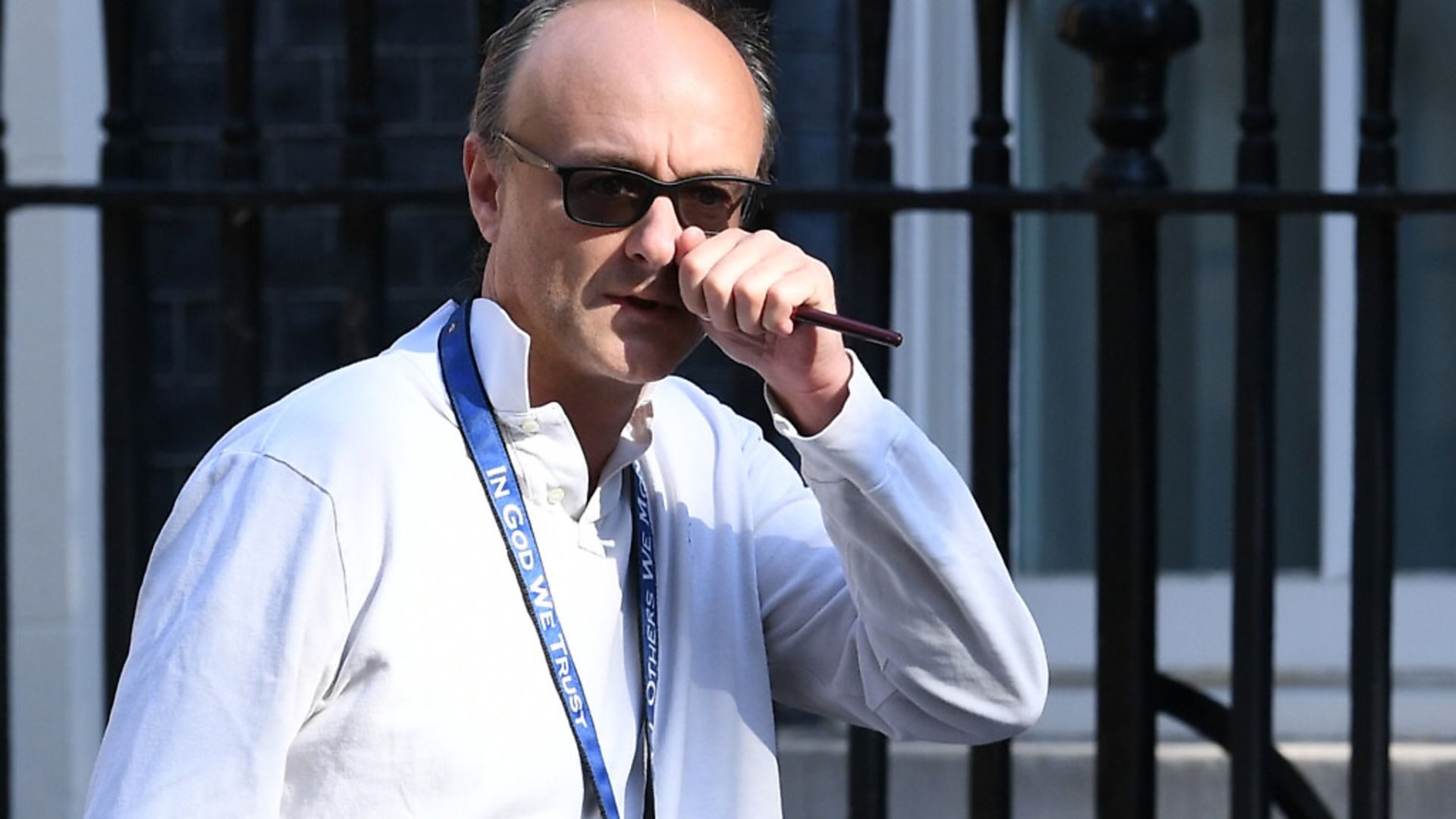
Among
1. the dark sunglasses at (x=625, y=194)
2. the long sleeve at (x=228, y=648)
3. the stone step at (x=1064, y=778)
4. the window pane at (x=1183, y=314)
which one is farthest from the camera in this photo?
the window pane at (x=1183, y=314)

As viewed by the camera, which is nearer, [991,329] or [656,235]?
[656,235]

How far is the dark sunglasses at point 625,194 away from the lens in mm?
1823

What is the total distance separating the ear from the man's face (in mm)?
91

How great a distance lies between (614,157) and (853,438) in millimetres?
335

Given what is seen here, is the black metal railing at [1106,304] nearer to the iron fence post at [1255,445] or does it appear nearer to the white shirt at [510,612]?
the iron fence post at [1255,445]

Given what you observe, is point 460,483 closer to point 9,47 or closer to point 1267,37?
point 1267,37

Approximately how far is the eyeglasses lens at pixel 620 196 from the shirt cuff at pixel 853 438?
0.19m

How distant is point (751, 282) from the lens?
1706 mm

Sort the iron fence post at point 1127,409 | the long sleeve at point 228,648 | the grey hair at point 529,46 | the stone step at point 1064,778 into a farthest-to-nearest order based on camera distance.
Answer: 1. the stone step at point 1064,778
2. the iron fence post at point 1127,409
3. the grey hair at point 529,46
4. the long sleeve at point 228,648

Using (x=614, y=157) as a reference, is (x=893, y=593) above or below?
below

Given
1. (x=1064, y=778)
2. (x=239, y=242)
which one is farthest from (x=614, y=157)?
(x=1064, y=778)

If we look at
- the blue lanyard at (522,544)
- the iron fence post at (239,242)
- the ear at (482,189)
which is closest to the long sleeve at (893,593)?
the blue lanyard at (522,544)

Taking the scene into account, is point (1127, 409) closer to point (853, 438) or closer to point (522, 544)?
point (853, 438)

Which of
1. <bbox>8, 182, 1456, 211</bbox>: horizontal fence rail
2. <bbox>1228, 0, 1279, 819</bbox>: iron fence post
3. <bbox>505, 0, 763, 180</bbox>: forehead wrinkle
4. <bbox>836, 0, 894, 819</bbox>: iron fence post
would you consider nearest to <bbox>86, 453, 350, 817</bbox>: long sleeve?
<bbox>505, 0, 763, 180</bbox>: forehead wrinkle
